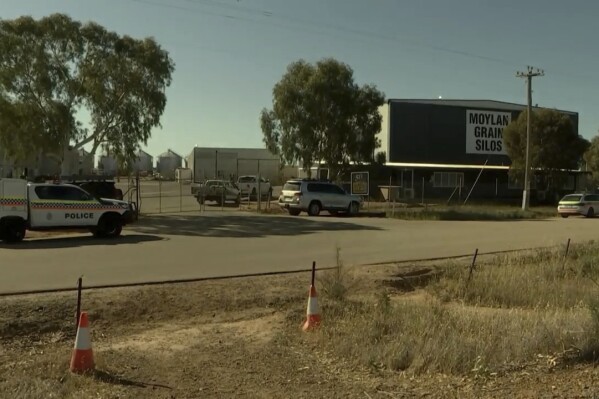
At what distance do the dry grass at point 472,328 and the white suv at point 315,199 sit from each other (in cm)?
2255

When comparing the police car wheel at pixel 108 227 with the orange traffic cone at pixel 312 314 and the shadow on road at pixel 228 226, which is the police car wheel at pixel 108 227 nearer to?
the shadow on road at pixel 228 226

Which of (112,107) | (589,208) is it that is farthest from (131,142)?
(589,208)

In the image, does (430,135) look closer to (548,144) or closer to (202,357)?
(548,144)

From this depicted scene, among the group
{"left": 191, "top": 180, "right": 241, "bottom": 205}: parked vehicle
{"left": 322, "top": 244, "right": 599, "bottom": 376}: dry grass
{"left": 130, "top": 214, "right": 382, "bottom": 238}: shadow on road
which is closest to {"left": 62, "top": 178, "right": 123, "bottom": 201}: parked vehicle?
{"left": 130, "top": 214, "right": 382, "bottom": 238}: shadow on road

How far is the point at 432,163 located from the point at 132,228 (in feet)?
128

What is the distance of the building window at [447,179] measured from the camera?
57469 mm

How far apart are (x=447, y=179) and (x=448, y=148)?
3.14 metres

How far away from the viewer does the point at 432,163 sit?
2293 inches

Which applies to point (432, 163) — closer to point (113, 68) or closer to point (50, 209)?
point (113, 68)

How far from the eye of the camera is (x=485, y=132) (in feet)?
199

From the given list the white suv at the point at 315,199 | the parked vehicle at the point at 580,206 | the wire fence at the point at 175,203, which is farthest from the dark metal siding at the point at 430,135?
the white suv at the point at 315,199

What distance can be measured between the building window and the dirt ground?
48418 mm

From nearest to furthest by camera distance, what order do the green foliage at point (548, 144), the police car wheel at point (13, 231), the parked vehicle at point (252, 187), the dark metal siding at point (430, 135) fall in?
the police car wheel at point (13, 231), the parked vehicle at point (252, 187), the green foliage at point (548, 144), the dark metal siding at point (430, 135)

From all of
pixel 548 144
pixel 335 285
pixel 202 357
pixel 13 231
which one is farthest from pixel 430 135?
pixel 202 357
